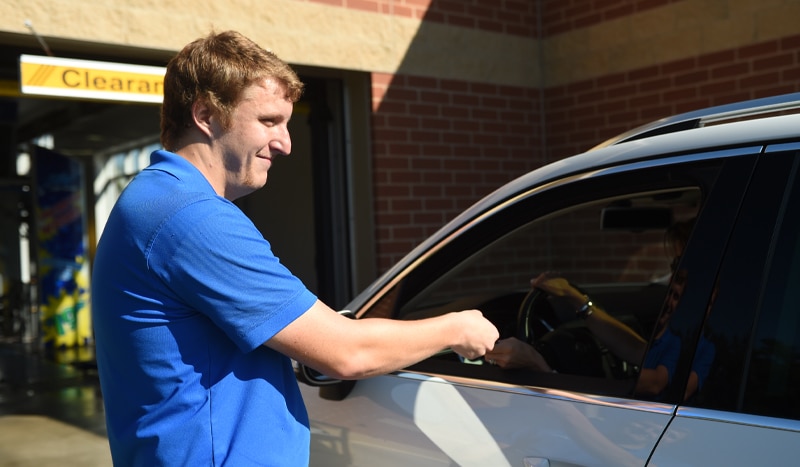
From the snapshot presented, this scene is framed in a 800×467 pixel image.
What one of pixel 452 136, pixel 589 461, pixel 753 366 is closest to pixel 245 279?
pixel 589 461

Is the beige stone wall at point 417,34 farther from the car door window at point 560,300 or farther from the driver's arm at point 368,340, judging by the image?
the driver's arm at point 368,340

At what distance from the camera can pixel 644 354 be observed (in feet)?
6.18

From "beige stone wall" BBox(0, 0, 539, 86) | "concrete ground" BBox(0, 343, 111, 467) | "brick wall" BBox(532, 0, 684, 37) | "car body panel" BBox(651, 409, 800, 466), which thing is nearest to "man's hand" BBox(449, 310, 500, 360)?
"car body panel" BBox(651, 409, 800, 466)

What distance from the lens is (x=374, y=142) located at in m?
6.43

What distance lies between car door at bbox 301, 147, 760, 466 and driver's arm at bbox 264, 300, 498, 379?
30cm

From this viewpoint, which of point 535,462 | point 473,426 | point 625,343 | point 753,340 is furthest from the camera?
point 625,343

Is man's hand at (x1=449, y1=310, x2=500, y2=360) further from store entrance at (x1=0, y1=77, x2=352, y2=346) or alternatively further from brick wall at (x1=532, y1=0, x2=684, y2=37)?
brick wall at (x1=532, y1=0, x2=684, y2=37)

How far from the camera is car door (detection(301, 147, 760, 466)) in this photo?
1.79 meters

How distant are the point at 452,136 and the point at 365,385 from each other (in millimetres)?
4639

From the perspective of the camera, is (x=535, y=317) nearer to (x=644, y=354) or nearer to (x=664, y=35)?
(x=644, y=354)

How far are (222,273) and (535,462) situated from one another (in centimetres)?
85

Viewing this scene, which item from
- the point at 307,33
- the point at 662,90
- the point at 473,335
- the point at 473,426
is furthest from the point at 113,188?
the point at 473,335

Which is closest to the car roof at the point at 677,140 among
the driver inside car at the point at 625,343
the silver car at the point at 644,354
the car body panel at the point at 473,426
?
the silver car at the point at 644,354

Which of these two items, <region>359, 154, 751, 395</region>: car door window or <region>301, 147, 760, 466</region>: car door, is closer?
<region>301, 147, 760, 466</region>: car door
